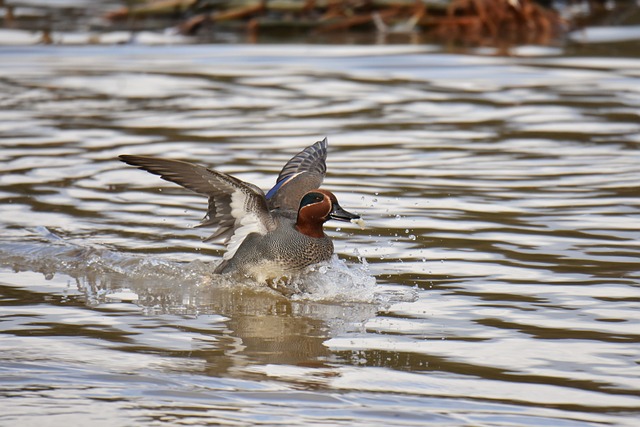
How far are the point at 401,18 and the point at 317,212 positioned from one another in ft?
35.8

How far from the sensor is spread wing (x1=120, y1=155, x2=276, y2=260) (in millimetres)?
6387

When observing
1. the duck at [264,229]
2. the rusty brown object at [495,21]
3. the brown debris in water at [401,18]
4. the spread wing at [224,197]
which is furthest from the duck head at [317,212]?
the rusty brown object at [495,21]

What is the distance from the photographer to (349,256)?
745 cm

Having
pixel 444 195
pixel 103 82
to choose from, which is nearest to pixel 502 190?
pixel 444 195

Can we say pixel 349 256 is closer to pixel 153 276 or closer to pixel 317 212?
pixel 317 212

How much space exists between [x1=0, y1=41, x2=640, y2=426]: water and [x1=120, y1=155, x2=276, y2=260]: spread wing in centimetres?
32

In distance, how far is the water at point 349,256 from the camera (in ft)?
16.2

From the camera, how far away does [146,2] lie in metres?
19.1

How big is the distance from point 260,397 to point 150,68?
34.1ft

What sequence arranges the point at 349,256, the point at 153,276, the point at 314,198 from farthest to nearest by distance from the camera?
the point at 349,256 → the point at 153,276 → the point at 314,198

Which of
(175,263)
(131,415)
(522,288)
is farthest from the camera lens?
(175,263)

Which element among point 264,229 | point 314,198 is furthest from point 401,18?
point 314,198

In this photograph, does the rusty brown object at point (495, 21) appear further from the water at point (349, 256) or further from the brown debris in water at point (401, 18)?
the water at point (349, 256)

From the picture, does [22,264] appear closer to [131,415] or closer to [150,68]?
[131,415]
